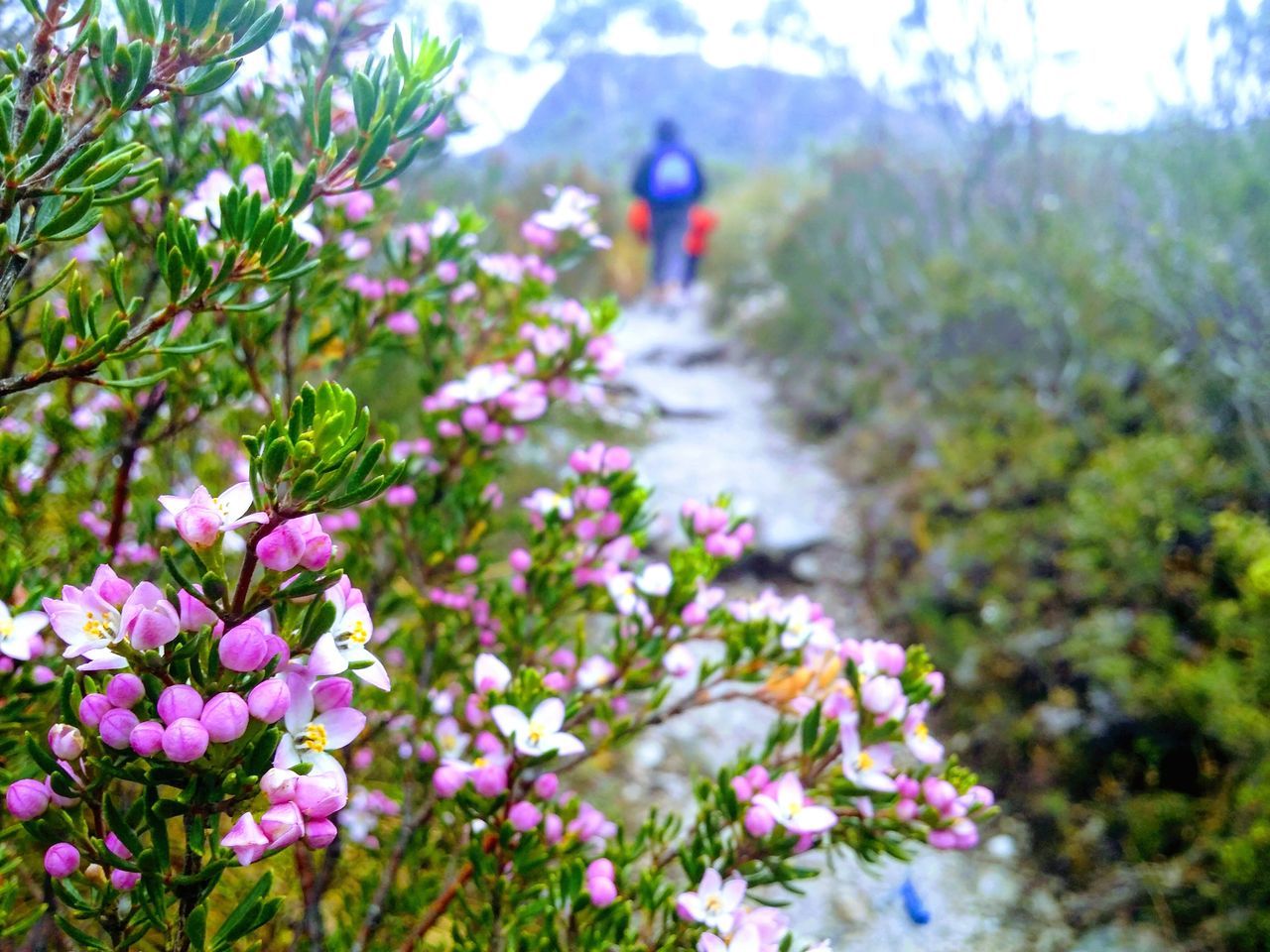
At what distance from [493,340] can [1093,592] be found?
2.57 meters

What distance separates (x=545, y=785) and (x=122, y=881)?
1.93ft

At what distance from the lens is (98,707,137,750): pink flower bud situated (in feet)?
2.26

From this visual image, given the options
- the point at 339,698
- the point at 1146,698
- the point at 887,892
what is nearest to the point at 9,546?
the point at 339,698

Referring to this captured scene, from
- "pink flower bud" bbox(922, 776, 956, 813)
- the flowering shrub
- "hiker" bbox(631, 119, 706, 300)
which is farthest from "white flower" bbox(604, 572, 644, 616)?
"hiker" bbox(631, 119, 706, 300)

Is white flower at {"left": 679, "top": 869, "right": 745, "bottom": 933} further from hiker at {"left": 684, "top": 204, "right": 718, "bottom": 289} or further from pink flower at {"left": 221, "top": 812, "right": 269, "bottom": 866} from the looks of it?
hiker at {"left": 684, "top": 204, "right": 718, "bottom": 289}

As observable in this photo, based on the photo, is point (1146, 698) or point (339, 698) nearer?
point (339, 698)

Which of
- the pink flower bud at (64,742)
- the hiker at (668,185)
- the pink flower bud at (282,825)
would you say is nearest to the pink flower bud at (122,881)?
the pink flower bud at (64,742)

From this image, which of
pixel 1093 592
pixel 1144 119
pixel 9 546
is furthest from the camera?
pixel 1144 119

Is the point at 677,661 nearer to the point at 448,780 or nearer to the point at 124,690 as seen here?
the point at 448,780

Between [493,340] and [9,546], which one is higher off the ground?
[493,340]

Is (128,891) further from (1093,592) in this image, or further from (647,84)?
(647,84)

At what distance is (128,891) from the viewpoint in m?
0.81

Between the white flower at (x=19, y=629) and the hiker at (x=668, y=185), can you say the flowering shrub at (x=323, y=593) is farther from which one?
the hiker at (x=668, y=185)

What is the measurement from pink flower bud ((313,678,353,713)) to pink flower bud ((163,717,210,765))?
11cm
